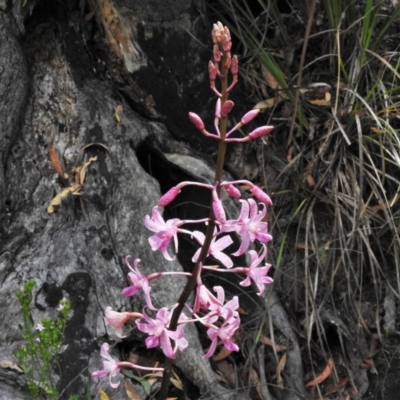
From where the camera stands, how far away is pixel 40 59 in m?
3.69

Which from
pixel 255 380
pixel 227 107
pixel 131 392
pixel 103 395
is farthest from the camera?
pixel 255 380

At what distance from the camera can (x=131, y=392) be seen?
11.1ft

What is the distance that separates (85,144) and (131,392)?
1.06m

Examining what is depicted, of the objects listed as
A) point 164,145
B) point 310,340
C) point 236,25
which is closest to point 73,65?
point 164,145

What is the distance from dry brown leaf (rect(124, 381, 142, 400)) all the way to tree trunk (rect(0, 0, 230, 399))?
16 centimetres

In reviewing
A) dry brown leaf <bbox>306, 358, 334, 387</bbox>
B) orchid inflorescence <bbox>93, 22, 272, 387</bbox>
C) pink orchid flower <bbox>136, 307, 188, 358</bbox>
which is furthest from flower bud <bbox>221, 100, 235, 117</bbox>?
dry brown leaf <bbox>306, 358, 334, 387</bbox>

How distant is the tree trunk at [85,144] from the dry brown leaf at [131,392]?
157mm

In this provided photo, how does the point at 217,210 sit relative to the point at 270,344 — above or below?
above

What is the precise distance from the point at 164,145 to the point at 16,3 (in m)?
0.89

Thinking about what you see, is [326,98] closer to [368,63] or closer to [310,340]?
[368,63]

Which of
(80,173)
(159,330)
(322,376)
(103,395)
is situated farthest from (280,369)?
(159,330)

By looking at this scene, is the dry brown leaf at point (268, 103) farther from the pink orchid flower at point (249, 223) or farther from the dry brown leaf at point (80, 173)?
the pink orchid flower at point (249, 223)

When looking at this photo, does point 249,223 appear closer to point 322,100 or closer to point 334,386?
point 334,386

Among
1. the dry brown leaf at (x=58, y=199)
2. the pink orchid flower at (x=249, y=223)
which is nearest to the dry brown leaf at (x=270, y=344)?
the dry brown leaf at (x=58, y=199)
